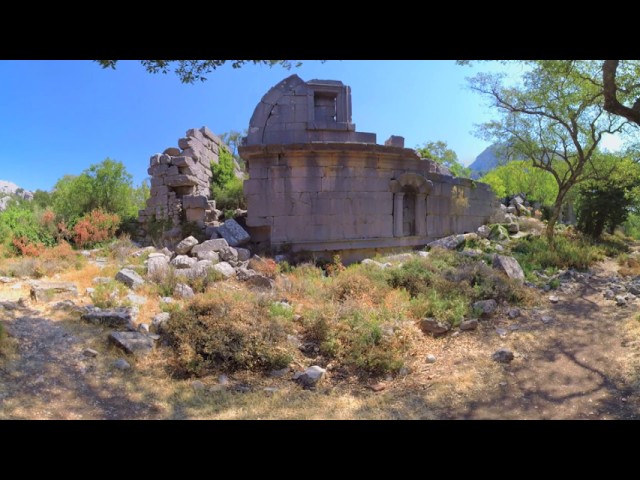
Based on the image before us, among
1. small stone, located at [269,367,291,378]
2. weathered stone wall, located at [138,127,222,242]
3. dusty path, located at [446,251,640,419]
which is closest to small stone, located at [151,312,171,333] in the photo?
small stone, located at [269,367,291,378]

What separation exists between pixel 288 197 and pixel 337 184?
144 centimetres

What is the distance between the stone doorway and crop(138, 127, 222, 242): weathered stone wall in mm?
6007

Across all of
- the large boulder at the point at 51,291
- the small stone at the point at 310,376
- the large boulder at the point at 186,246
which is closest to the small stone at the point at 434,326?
the small stone at the point at 310,376

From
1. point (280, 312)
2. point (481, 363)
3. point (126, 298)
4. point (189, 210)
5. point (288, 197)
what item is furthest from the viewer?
point (189, 210)

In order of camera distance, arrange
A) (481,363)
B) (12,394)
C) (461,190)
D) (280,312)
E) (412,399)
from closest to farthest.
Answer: (12,394) → (412,399) → (481,363) → (280,312) → (461,190)

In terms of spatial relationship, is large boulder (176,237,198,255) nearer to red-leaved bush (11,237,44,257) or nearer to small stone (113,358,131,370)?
red-leaved bush (11,237,44,257)

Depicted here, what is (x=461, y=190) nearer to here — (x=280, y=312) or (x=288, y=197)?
(x=288, y=197)

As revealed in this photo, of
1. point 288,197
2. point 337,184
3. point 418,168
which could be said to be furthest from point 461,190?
point 288,197

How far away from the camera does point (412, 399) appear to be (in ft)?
15.1

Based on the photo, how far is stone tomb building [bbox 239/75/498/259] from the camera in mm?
11164

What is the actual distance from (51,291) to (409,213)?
9.64 metres

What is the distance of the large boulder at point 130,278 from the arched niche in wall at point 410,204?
724 centimetres

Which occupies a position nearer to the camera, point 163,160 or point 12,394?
point 12,394

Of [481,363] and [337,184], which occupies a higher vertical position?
[337,184]
